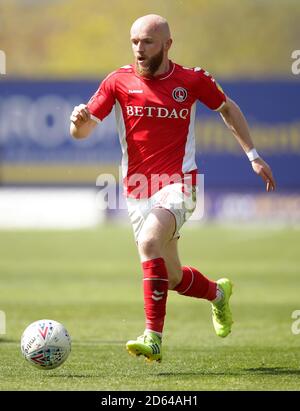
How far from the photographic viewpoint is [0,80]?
3097 cm

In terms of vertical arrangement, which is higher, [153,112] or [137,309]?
[153,112]

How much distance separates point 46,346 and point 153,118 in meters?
1.83

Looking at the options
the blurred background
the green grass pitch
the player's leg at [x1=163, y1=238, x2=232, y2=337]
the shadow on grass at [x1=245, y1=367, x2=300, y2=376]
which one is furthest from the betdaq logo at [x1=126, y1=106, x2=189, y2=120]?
the blurred background

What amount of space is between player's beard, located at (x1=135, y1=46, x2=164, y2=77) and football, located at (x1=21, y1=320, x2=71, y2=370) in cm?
194

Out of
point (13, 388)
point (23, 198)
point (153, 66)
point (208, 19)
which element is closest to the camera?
point (13, 388)

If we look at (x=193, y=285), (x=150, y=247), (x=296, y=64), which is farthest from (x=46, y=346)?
(x=296, y=64)

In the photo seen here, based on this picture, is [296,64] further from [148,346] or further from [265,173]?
[148,346]

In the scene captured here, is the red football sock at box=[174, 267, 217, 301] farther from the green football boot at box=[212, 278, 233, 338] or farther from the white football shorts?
the white football shorts

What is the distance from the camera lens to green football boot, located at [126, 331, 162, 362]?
703 centimetres

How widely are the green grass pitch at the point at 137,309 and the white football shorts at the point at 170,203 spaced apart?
1050mm

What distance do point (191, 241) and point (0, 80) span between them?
9636 mm

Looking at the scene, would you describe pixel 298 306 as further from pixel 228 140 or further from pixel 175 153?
pixel 228 140

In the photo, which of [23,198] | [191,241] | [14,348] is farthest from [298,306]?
[23,198]

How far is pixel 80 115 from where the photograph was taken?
744 cm
